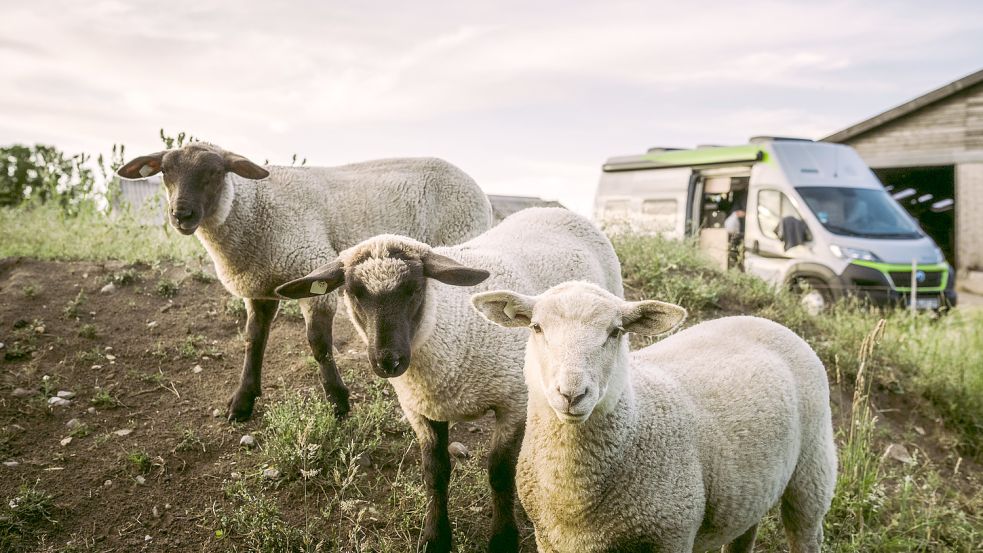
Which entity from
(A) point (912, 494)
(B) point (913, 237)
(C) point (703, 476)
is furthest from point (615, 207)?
(C) point (703, 476)

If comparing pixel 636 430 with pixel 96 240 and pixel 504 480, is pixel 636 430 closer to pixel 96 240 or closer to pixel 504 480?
pixel 504 480

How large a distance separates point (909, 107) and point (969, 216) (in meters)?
3.30

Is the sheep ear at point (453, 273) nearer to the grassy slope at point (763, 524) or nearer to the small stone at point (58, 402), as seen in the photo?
the grassy slope at point (763, 524)

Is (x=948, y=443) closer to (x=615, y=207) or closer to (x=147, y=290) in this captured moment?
(x=147, y=290)

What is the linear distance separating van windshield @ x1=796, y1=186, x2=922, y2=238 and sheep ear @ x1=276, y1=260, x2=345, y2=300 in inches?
392

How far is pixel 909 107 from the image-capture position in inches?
682

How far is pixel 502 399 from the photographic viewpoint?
3.45 m

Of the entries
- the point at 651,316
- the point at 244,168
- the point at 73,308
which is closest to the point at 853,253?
the point at 651,316

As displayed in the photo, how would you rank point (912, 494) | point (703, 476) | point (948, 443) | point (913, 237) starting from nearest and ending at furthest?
point (703, 476) < point (912, 494) < point (948, 443) < point (913, 237)

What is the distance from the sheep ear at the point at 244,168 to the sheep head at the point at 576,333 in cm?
245

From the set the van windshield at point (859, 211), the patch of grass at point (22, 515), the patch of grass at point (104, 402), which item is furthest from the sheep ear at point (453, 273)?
the van windshield at point (859, 211)

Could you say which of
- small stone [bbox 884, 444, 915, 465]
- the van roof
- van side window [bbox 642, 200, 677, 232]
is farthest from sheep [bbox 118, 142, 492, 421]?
van side window [bbox 642, 200, 677, 232]

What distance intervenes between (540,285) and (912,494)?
3.62 metres

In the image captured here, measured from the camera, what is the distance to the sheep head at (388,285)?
299cm
